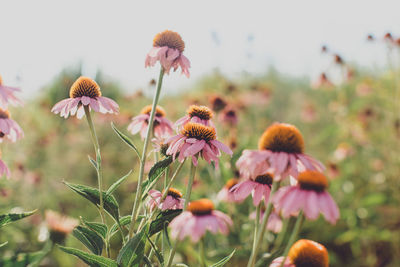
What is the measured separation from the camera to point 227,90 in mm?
3088

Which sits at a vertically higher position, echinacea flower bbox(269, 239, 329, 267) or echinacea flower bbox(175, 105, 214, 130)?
echinacea flower bbox(175, 105, 214, 130)

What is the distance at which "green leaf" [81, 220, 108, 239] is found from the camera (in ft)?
2.66

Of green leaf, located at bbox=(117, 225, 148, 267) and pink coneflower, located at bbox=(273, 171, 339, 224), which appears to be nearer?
pink coneflower, located at bbox=(273, 171, 339, 224)

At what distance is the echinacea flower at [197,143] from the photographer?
83 cm

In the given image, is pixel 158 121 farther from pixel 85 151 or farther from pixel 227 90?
pixel 85 151

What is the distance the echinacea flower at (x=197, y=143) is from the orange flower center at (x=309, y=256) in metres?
0.28

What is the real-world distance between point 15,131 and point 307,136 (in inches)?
161

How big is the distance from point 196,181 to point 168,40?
138 centimetres

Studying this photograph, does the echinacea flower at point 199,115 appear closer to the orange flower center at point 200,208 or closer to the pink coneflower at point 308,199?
the orange flower center at point 200,208

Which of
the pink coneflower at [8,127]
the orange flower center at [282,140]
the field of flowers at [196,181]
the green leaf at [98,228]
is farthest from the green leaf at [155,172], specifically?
the pink coneflower at [8,127]

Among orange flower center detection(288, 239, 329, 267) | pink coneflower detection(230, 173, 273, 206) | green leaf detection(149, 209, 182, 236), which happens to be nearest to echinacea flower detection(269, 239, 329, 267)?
orange flower center detection(288, 239, 329, 267)

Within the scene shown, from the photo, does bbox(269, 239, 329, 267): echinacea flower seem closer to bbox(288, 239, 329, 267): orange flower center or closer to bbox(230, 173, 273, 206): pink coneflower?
bbox(288, 239, 329, 267): orange flower center

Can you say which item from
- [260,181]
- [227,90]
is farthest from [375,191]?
[260,181]

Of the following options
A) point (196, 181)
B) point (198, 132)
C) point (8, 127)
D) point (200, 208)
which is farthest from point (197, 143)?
A: point (196, 181)
